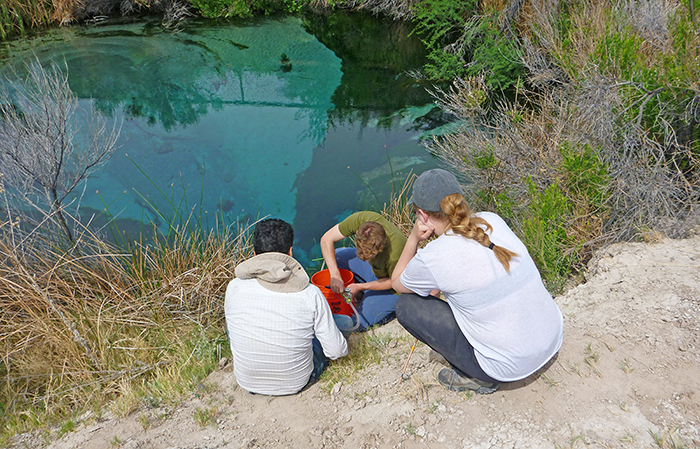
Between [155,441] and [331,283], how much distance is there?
1275 millimetres

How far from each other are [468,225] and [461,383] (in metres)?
0.80

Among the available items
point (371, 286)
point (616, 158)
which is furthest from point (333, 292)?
point (616, 158)

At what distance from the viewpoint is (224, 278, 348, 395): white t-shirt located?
2.05 meters

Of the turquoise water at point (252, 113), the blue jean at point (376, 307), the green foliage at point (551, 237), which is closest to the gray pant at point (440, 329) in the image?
the blue jean at point (376, 307)

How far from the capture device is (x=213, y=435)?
2.11 meters

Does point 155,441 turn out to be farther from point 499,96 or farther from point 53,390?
point 499,96

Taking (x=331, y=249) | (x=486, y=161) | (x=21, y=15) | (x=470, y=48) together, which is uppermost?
(x=21, y=15)

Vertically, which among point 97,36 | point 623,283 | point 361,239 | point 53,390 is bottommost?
point 53,390

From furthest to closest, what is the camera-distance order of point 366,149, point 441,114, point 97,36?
point 97,36, point 441,114, point 366,149

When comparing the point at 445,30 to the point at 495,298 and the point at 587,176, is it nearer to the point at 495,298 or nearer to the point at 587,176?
the point at 587,176

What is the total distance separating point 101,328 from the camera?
2908 millimetres

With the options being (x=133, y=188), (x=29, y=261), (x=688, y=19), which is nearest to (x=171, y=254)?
(x=29, y=261)

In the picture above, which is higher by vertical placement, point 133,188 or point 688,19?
point 688,19

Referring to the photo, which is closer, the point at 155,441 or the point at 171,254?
the point at 155,441
